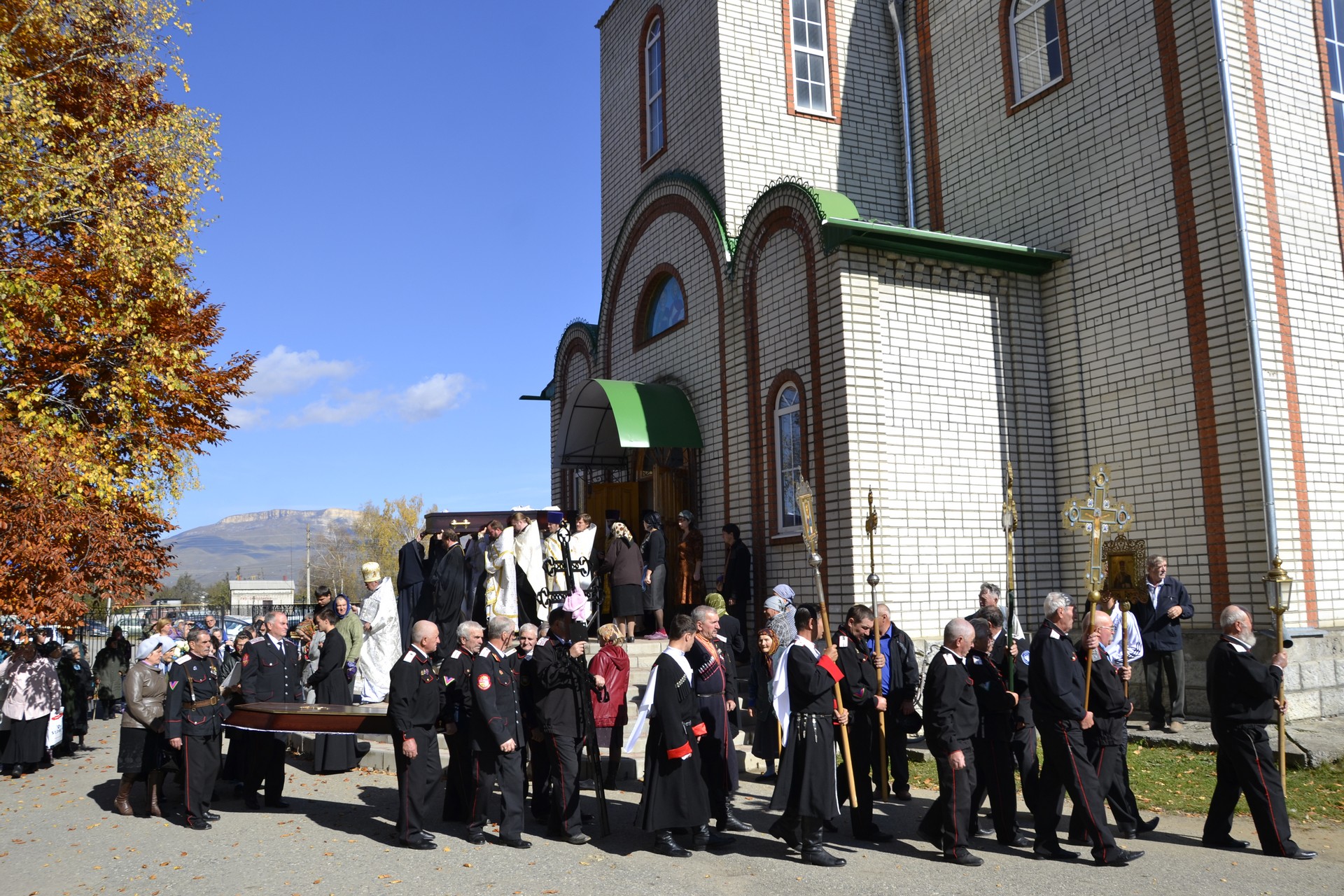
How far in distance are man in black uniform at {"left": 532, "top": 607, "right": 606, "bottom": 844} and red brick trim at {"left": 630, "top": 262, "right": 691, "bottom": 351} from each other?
762 cm

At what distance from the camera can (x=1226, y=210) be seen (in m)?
10.9

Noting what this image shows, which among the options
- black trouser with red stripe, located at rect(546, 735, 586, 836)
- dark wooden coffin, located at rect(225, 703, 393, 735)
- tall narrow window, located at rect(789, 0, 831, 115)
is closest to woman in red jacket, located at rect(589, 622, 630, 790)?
black trouser with red stripe, located at rect(546, 735, 586, 836)

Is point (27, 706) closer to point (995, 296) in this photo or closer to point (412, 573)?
point (412, 573)

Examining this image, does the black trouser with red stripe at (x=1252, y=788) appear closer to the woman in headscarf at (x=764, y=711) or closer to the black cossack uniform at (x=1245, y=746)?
the black cossack uniform at (x=1245, y=746)

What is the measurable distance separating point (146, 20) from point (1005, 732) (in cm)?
1636

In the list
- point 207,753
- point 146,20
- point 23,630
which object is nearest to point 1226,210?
point 207,753

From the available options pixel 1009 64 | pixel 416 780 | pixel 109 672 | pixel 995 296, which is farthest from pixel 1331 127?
pixel 109 672

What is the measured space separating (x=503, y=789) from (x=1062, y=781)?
394cm

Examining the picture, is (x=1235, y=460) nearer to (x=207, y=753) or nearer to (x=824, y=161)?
(x=824, y=161)

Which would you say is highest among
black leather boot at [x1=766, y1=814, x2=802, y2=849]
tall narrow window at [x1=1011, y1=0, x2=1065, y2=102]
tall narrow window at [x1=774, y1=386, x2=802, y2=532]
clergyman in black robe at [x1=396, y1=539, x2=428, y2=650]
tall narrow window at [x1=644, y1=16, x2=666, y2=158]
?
tall narrow window at [x1=644, y1=16, x2=666, y2=158]

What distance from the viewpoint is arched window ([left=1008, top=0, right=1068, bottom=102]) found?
13203 millimetres

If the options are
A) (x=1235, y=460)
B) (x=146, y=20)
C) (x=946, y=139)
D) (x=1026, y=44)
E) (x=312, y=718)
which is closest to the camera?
(x=312, y=718)

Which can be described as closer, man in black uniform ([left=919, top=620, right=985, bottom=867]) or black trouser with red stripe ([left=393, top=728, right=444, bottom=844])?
man in black uniform ([left=919, top=620, right=985, bottom=867])

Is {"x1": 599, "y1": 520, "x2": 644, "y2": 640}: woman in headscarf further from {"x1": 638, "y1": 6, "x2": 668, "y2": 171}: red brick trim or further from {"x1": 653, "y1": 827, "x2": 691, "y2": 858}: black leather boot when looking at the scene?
{"x1": 638, "y1": 6, "x2": 668, "y2": 171}: red brick trim
